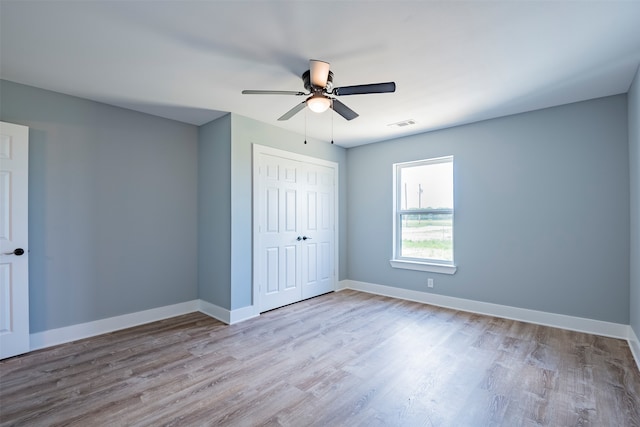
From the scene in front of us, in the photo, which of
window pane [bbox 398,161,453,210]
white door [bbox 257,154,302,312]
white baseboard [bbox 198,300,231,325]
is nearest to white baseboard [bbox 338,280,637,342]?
window pane [bbox 398,161,453,210]

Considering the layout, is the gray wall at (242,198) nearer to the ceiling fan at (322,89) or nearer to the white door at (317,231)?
the white door at (317,231)

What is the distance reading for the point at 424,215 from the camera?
4.58m

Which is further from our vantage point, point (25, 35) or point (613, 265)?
point (613, 265)

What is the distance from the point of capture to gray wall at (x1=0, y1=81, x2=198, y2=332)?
9.69ft

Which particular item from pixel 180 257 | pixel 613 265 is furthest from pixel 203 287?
pixel 613 265

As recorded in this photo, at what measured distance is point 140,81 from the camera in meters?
2.81

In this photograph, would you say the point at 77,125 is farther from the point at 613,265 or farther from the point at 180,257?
the point at 613,265

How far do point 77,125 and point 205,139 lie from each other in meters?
1.36

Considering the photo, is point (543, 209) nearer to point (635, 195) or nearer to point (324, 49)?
point (635, 195)

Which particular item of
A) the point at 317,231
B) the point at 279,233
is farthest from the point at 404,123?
the point at 279,233

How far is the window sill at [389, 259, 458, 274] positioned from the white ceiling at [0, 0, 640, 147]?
7.08 ft

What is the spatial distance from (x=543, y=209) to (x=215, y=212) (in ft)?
13.1

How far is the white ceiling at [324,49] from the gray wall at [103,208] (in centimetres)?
29

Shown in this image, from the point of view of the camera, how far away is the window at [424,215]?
14.2 feet
